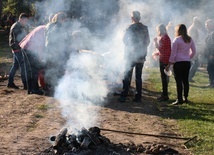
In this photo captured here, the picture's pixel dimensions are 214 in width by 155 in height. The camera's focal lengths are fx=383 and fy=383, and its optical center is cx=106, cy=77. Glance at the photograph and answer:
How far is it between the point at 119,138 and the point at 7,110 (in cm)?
275

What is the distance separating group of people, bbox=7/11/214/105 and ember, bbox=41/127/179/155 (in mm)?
3494

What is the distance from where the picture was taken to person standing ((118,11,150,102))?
8.89 metres

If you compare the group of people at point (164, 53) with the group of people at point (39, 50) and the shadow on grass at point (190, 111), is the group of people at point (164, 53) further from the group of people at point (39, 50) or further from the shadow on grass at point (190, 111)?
the group of people at point (39, 50)

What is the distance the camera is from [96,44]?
43.3 feet

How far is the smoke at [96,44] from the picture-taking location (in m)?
8.93

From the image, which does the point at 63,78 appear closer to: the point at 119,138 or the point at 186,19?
the point at 119,138

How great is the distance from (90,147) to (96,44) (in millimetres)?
7997

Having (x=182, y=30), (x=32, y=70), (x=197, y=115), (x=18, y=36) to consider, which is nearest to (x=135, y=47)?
(x=182, y=30)

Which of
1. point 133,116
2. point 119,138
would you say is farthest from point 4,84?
point 119,138

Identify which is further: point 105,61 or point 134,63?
point 105,61

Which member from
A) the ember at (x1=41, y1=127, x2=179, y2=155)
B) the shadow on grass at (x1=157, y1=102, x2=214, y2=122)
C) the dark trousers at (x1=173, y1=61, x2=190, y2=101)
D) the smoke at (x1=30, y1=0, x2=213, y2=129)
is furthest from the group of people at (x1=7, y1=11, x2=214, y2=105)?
the ember at (x1=41, y1=127, x2=179, y2=155)

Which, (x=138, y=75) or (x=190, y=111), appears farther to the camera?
(x=138, y=75)

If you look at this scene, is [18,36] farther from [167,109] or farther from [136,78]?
[167,109]

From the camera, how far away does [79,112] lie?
7797 mm
